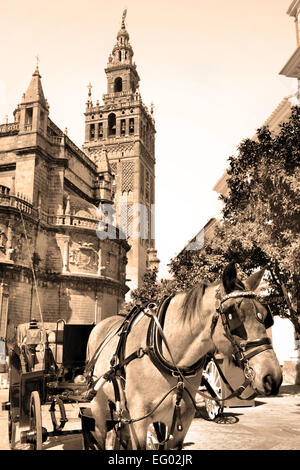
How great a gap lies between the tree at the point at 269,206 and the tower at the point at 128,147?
50288 mm

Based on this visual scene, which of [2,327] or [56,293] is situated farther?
[56,293]

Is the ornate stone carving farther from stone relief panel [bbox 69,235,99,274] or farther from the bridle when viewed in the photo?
the bridle

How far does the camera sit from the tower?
220 ft

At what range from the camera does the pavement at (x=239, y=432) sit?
740cm

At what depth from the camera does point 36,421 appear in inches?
192

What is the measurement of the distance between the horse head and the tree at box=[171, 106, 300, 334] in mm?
8313

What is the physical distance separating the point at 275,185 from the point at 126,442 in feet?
31.3

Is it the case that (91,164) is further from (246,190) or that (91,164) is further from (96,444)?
(96,444)

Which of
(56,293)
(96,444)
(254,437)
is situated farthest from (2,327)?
(96,444)

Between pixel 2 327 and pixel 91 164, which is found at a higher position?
pixel 91 164

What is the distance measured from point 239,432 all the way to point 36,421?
5480mm

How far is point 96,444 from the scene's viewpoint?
399 cm

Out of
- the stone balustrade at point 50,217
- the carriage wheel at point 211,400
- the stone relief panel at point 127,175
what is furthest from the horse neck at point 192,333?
the stone relief panel at point 127,175

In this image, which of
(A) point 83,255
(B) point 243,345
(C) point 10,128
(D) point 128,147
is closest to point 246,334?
(B) point 243,345
